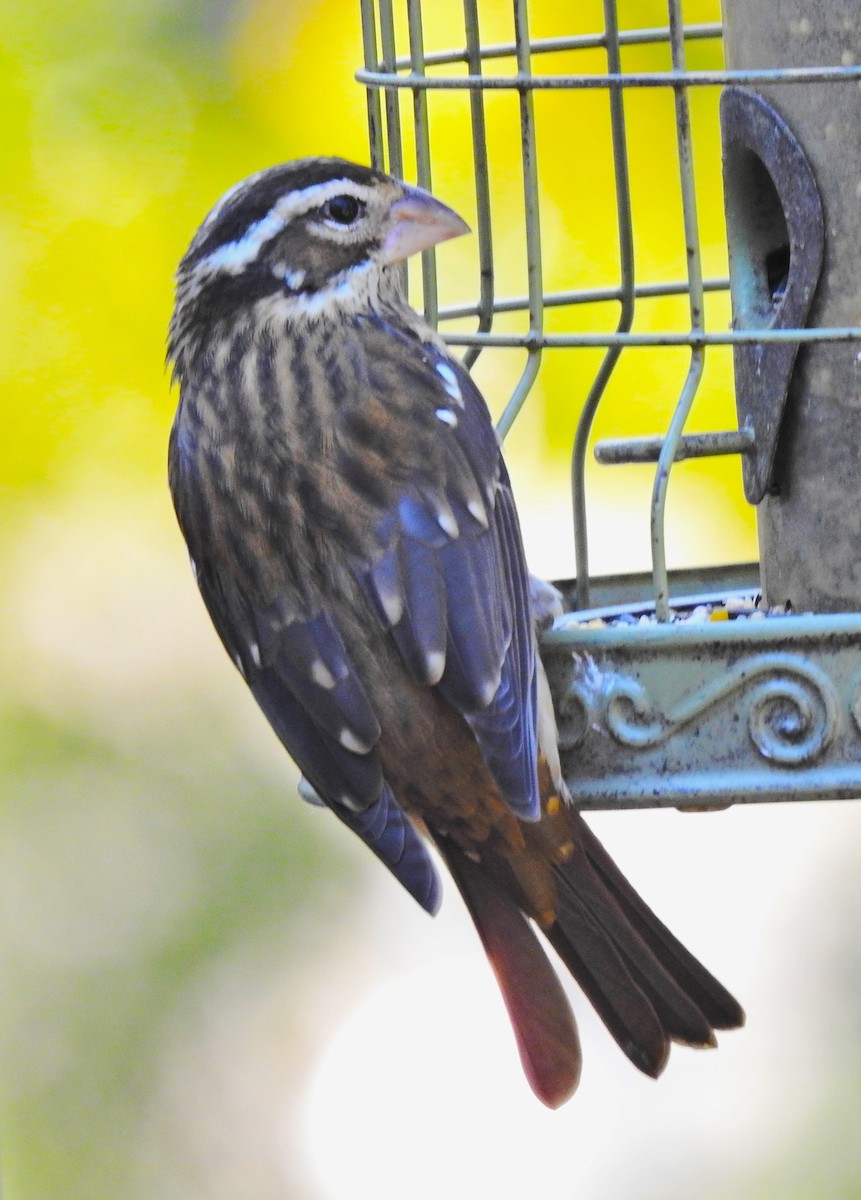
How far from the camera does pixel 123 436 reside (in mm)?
3729

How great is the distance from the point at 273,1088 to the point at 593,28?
2121 mm

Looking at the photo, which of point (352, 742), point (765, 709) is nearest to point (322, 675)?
point (352, 742)

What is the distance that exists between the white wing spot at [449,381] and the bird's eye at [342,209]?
0.22 m

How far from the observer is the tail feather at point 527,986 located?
2.46 m

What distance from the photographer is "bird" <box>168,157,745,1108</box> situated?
2.33 meters

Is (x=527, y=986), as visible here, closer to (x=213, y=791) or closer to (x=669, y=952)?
(x=669, y=952)

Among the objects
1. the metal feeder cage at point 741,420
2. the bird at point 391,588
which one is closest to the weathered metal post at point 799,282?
the metal feeder cage at point 741,420

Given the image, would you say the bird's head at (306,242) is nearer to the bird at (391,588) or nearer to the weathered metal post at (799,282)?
the bird at (391,588)

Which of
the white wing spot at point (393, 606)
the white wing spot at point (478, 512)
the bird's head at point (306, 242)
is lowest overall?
the white wing spot at point (393, 606)

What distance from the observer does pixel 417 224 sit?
8.35ft

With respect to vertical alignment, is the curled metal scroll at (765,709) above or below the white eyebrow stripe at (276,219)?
below

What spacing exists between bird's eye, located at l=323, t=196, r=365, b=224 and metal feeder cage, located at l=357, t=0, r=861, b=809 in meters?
0.09

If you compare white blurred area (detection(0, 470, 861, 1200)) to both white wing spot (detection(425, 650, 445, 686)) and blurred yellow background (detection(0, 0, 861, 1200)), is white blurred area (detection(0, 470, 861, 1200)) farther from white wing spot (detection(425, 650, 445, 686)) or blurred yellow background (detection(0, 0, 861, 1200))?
white wing spot (detection(425, 650, 445, 686))

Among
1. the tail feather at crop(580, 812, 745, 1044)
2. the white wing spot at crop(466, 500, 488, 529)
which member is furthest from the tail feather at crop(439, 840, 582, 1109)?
the white wing spot at crop(466, 500, 488, 529)
